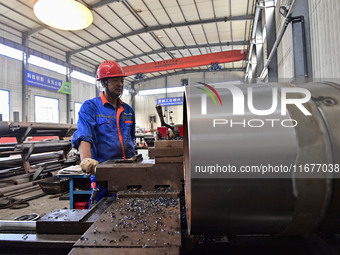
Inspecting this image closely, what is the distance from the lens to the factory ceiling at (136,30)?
5551mm

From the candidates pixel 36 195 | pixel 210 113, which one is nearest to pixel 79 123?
pixel 210 113

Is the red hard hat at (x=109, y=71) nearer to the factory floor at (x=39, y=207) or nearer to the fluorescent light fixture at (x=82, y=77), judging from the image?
the factory floor at (x=39, y=207)

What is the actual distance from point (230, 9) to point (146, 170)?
631 cm

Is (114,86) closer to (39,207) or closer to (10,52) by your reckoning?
(39,207)

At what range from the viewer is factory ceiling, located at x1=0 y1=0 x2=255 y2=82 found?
5.55 metres

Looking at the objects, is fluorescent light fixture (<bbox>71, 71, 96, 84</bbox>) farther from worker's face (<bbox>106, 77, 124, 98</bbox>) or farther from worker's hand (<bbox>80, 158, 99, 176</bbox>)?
worker's hand (<bbox>80, 158, 99, 176</bbox>)

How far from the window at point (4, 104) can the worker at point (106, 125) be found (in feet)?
21.1

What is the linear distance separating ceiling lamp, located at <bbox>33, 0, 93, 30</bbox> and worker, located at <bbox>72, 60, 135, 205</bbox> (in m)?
1.56

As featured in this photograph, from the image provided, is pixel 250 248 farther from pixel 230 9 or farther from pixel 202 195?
pixel 230 9

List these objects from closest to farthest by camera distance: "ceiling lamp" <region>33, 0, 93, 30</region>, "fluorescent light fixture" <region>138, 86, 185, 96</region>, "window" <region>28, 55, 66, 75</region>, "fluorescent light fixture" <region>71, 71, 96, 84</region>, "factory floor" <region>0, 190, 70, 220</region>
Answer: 1. "ceiling lamp" <region>33, 0, 93, 30</region>
2. "factory floor" <region>0, 190, 70, 220</region>
3. "window" <region>28, 55, 66, 75</region>
4. "fluorescent light fixture" <region>71, 71, 96, 84</region>
5. "fluorescent light fixture" <region>138, 86, 185, 96</region>

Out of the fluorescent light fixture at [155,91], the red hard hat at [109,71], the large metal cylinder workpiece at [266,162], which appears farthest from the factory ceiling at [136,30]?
the large metal cylinder workpiece at [266,162]

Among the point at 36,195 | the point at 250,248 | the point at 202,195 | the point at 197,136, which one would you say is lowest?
the point at 36,195

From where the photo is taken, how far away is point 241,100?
0.49m

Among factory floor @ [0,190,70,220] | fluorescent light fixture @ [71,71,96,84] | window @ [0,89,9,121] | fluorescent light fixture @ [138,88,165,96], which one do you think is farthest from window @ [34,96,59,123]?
fluorescent light fixture @ [138,88,165,96]
